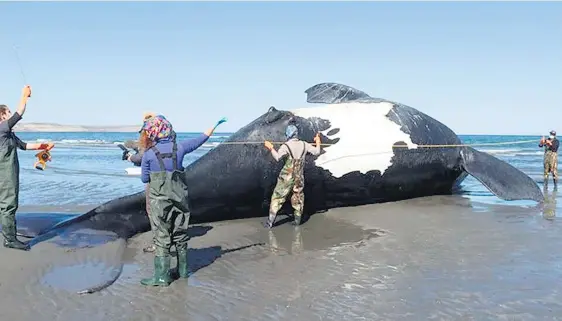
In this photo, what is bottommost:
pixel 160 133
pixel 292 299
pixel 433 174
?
pixel 292 299

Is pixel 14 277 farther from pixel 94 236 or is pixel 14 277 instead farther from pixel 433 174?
pixel 433 174

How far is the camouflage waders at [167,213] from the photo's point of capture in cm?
576

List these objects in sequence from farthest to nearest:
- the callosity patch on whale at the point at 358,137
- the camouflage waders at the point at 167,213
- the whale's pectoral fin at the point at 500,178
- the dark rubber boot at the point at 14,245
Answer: the whale's pectoral fin at the point at 500,178 < the callosity patch on whale at the point at 358,137 < the dark rubber boot at the point at 14,245 < the camouflage waders at the point at 167,213

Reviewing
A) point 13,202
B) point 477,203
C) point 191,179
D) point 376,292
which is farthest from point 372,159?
point 13,202

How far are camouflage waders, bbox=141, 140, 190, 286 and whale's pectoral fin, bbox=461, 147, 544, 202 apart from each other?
6.39 meters

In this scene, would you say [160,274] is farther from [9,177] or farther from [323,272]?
[9,177]

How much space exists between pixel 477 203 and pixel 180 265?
6.85 m

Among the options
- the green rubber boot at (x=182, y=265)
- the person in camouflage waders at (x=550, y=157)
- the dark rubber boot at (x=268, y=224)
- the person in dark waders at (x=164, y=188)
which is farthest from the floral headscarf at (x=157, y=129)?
the person in camouflage waders at (x=550, y=157)

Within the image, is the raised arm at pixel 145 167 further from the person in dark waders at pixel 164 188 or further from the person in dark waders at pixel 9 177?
the person in dark waders at pixel 9 177

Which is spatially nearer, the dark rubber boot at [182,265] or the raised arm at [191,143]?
the dark rubber boot at [182,265]

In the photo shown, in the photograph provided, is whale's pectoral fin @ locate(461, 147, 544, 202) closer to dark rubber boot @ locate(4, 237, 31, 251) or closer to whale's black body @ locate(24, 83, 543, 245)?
whale's black body @ locate(24, 83, 543, 245)

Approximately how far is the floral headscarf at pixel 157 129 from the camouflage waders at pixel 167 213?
0.48 feet

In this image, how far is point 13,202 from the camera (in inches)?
258

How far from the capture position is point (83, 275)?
5.89 meters
